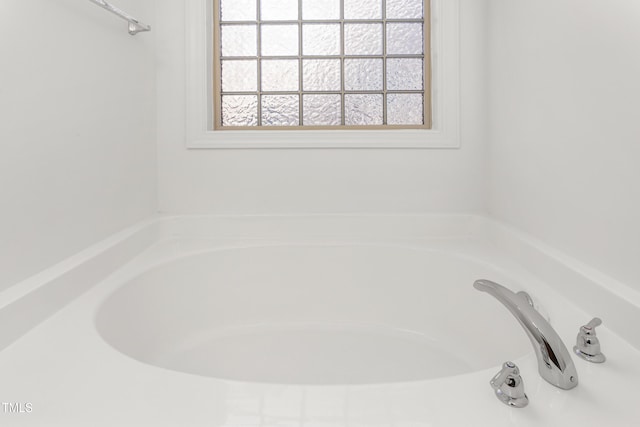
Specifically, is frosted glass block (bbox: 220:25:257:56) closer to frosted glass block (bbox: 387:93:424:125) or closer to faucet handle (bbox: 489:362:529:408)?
frosted glass block (bbox: 387:93:424:125)

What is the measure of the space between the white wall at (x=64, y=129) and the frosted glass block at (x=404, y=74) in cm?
112

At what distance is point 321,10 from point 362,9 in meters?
0.20

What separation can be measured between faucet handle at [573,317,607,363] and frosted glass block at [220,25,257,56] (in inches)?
68.7

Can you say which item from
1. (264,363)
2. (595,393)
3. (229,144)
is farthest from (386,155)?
(595,393)

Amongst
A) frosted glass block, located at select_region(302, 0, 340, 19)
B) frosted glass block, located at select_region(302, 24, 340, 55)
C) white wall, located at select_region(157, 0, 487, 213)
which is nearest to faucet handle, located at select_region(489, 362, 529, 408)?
white wall, located at select_region(157, 0, 487, 213)

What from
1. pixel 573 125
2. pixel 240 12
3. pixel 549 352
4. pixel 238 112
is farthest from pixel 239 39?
pixel 549 352

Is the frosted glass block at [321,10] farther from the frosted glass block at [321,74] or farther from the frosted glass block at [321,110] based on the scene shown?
the frosted glass block at [321,110]

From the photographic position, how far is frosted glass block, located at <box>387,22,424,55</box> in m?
1.86

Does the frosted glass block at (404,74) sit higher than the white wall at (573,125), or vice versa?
the frosted glass block at (404,74)

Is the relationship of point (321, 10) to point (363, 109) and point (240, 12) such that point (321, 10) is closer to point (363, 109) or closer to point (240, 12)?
point (240, 12)

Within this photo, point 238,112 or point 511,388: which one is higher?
point 238,112

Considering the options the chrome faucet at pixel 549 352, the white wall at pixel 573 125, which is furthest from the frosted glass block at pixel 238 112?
the chrome faucet at pixel 549 352

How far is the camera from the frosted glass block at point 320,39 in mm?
1873

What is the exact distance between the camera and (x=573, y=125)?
1081 mm
